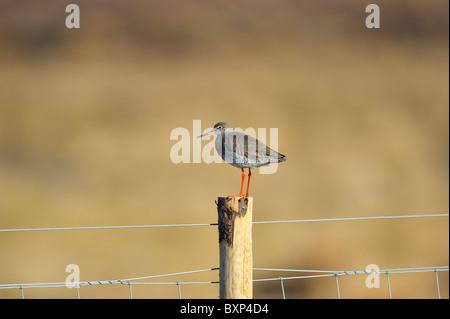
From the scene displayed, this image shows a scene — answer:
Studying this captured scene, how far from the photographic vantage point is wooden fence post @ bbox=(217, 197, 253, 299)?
3.01 metres

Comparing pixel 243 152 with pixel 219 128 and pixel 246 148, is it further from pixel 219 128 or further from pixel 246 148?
pixel 219 128

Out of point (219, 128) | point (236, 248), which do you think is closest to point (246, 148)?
point (219, 128)

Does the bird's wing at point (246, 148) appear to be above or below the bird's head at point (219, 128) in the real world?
below

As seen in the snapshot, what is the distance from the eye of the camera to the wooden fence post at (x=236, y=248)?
3014mm

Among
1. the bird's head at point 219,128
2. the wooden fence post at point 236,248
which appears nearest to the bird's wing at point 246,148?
the bird's head at point 219,128

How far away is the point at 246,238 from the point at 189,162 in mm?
11543

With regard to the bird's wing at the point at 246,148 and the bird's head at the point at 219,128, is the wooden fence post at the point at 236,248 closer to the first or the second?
the bird's wing at the point at 246,148

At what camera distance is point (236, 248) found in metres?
3.01

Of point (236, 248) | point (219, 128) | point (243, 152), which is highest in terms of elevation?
point (219, 128)

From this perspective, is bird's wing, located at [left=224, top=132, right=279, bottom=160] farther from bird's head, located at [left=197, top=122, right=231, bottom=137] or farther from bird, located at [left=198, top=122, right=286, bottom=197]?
bird's head, located at [left=197, top=122, right=231, bottom=137]

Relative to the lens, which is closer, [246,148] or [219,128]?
[246,148]
